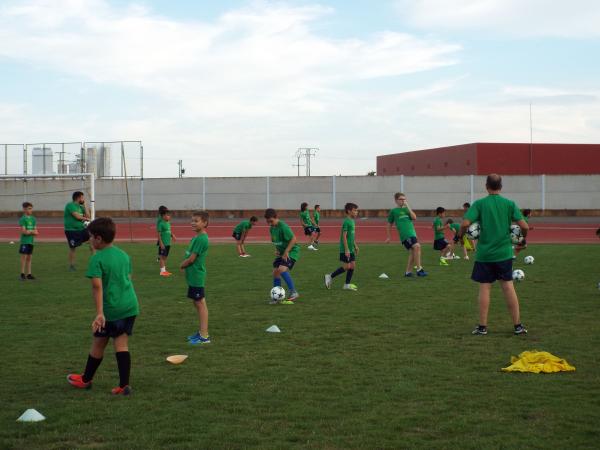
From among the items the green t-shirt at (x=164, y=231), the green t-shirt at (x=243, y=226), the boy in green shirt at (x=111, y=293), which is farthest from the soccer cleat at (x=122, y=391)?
the green t-shirt at (x=243, y=226)

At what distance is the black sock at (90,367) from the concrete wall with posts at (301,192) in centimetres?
4256

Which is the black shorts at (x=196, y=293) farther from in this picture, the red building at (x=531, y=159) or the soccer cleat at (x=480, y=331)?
the red building at (x=531, y=159)

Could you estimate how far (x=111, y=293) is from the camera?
6.75 m

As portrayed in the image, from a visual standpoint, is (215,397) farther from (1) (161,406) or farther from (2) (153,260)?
(2) (153,260)

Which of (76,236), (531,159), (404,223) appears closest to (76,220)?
(76,236)

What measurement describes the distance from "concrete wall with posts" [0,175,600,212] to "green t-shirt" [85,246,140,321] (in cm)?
4275

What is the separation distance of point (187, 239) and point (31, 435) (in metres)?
27.7

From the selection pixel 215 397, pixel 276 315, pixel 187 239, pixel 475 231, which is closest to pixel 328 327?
pixel 276 315

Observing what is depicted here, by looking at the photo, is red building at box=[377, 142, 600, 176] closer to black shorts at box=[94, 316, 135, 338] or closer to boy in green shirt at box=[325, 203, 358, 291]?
boy in green shirt at box=[325, 203, 358, 291]

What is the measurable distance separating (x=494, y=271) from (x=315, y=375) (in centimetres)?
305

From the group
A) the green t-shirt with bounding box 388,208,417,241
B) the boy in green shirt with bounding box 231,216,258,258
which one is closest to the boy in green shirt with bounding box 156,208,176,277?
the boy in green shirt with bounding box 231,216,258,258

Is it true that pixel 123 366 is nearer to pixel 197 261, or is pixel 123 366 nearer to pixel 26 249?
pixel 197 261

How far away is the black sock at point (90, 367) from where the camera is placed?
700 centimetres

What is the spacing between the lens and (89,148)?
47.5m
